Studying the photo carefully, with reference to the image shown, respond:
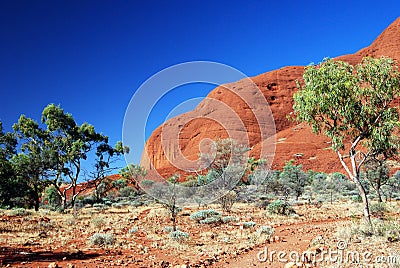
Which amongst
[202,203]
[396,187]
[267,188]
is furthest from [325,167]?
[202,203]

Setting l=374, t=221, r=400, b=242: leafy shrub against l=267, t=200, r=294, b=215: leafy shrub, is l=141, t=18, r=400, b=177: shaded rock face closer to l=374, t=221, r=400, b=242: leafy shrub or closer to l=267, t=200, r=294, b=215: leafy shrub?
l=267, t=200, r=294, b=215: leafy shrub

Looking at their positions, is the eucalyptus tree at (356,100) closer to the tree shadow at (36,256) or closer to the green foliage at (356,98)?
the green foliage at (356,98)

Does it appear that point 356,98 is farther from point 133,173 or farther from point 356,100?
point 133,173

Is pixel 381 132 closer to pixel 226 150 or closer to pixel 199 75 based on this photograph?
pixel 199 75

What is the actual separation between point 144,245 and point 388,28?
13882cm

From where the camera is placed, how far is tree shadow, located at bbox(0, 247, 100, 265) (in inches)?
313

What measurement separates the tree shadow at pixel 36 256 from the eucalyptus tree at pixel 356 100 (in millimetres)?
9666

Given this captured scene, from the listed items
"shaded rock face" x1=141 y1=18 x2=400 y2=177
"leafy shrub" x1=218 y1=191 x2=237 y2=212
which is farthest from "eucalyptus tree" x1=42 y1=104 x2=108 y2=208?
"shaded rock face" x1=141 y1=18 x2=400 y2=177

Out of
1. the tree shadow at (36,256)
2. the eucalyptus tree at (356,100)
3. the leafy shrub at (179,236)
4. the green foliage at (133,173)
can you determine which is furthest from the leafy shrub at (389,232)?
the green foliage at (133,173)

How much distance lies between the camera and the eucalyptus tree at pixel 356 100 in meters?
11.0

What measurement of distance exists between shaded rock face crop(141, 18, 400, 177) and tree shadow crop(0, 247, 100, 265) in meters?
62.2

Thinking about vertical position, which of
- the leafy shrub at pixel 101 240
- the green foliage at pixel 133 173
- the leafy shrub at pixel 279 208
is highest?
the green foliage at pixel 133 173

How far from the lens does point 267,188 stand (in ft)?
108

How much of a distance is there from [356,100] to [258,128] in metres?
92.3
